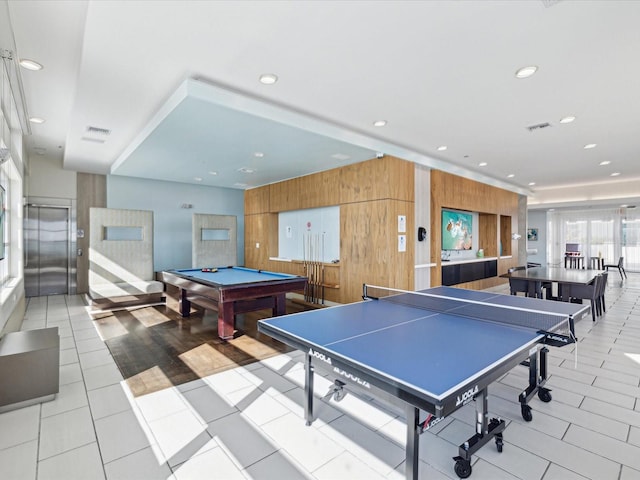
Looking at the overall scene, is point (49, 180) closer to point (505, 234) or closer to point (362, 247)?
point (362, 247)

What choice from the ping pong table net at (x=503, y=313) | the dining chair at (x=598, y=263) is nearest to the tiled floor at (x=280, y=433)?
the ping pong table net at (x=503, y=313)

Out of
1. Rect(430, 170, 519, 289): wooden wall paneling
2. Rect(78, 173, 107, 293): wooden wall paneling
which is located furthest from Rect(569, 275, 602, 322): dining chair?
Rect(78, 173, 107, 293): wooden wall paneling

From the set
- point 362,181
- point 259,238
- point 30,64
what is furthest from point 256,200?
point 30,64

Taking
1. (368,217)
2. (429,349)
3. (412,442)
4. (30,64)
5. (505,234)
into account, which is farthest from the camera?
(505,234)

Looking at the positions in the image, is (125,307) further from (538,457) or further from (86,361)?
(538,457)

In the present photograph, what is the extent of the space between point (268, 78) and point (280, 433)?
10.0 feet

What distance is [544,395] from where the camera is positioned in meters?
2.63

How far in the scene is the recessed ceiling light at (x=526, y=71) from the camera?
9.84 ft

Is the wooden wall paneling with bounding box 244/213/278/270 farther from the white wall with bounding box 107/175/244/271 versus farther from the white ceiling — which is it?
the white ceiling

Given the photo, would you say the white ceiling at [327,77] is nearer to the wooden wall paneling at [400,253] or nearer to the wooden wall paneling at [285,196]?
the wooden wall paneling at [400,253]

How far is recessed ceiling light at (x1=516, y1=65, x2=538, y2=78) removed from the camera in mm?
2998

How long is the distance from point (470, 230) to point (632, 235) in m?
8.37

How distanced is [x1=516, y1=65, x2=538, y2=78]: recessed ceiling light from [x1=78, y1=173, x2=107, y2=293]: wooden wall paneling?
8406mm

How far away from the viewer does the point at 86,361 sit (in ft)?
11.3
